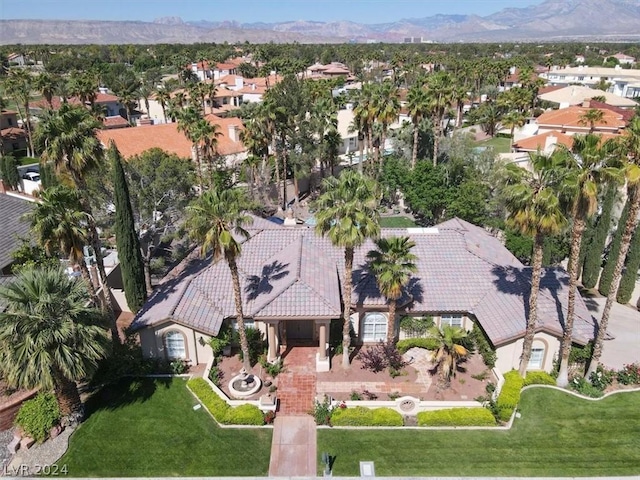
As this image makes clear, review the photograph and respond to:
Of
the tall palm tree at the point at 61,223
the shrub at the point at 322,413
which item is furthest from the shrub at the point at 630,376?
the tall palm tree at the point at 61,223

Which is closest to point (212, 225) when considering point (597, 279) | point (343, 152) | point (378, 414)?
point (378, 414)

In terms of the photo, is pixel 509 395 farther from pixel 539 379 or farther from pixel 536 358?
pixel 536 358

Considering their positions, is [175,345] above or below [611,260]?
below

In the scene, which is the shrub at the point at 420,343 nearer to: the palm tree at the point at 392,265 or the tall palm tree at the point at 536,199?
the palm tree at the point at 392,265

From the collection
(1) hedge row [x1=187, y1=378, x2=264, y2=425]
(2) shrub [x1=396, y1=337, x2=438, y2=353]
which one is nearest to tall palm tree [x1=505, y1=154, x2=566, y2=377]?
(2) shrub [x1=396, y1=337, x2=438, y2=353]

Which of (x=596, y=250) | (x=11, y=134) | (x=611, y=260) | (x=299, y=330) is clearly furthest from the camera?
(x=11, y=134)

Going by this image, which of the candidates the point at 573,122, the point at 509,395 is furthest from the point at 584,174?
the point at 573,122

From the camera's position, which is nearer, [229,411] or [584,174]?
[584,174]

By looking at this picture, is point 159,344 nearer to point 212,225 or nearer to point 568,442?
point 212,225
